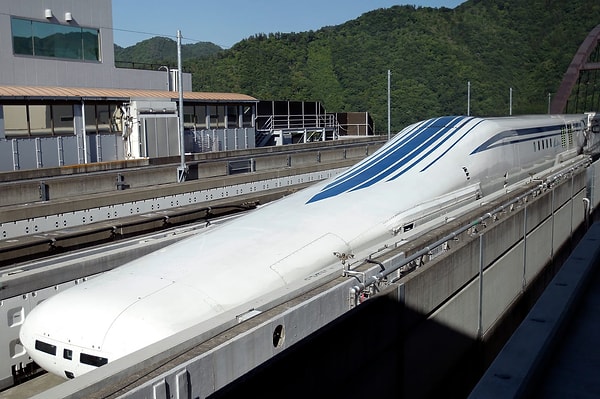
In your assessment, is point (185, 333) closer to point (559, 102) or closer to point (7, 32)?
point (7, 32)

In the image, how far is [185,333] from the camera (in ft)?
22.1

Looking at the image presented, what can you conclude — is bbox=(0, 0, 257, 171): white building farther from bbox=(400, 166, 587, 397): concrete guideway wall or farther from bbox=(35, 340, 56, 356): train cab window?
bbox=(35, 340, 56, 356): train cab window

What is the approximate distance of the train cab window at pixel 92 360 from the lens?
746cm

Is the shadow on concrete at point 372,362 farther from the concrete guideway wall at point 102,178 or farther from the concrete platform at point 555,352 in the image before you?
the concrete guideway wall at point 102,178

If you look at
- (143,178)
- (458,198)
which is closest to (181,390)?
(458,198)

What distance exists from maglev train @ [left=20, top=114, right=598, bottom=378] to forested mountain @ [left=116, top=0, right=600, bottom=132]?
2451 inches

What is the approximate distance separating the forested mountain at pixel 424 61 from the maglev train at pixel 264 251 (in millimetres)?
62263

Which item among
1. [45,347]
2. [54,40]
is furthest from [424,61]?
[45,347]

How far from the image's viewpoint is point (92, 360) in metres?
7.50

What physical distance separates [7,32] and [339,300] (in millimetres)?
27187

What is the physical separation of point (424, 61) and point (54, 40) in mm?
69015

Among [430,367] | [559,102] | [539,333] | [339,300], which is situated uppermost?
[559,102]

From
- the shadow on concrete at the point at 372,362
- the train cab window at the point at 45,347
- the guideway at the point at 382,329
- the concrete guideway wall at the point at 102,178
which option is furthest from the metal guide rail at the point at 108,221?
the shadow on concrete at the point at 372,362

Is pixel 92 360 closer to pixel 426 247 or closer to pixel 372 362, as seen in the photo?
pixel 372 362
